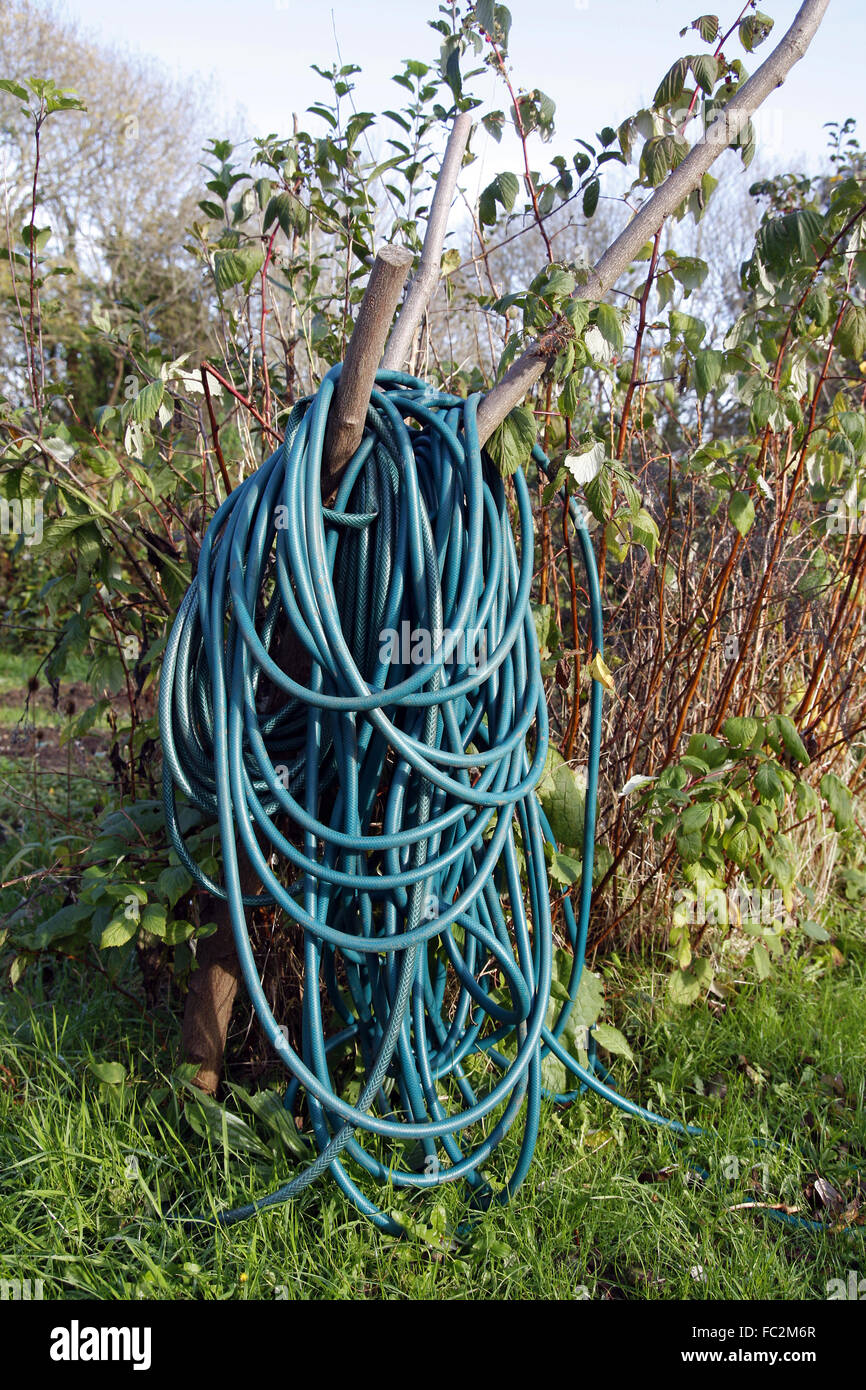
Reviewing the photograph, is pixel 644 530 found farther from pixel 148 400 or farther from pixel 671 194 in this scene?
pixel 148 400

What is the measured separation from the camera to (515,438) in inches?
67.8

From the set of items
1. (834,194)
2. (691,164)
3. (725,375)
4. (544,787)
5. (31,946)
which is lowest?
(31,946)

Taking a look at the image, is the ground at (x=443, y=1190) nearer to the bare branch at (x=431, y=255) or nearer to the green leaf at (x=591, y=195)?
the bare branch at (x=431, y=255)

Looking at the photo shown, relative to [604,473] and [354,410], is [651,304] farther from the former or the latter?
[354,410]

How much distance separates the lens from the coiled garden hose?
59.9 inches

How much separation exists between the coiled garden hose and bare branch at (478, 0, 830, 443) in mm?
77

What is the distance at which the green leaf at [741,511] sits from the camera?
215cm

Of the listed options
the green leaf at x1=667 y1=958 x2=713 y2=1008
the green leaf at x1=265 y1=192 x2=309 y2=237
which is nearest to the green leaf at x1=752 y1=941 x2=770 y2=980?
the green leaf at x1=667 y1=958 x2=713 y2=1008

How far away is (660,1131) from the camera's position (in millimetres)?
2061

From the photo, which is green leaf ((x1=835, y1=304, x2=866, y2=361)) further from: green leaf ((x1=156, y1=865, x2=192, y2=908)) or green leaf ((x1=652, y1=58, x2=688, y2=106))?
green leaf ((x1=156, y1=865, x2=192, y2=908))

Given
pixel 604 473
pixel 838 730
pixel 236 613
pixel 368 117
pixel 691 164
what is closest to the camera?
pixel 236 613

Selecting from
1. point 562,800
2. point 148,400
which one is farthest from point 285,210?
point 562,800
